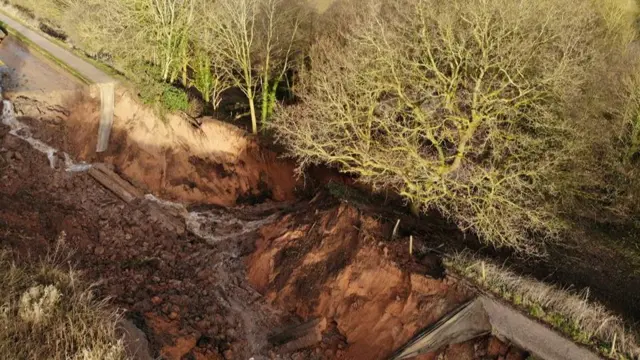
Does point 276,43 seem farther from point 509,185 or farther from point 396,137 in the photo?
point 509,185

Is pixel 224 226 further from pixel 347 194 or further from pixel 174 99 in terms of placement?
pixel 174 99

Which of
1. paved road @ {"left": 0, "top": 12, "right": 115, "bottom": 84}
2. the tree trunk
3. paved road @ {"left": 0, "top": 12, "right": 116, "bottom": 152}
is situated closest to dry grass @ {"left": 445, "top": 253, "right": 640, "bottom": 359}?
the tree trunk

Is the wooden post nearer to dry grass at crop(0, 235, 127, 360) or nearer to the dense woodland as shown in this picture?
the dense woodland

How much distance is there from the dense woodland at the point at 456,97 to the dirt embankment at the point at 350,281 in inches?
105

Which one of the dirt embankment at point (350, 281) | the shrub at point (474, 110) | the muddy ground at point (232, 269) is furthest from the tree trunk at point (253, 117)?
the dirt embankment at point (350, 281)

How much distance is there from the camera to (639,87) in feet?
74.3

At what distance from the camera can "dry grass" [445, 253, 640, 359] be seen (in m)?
10.9

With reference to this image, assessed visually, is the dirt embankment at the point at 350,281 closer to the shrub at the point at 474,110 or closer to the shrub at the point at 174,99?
the shrub at the point at 474,110

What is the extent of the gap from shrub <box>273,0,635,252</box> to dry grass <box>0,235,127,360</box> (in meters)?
11.2

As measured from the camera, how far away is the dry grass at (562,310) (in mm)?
10891

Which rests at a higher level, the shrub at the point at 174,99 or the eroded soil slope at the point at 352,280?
the shrub at the point at 174,99

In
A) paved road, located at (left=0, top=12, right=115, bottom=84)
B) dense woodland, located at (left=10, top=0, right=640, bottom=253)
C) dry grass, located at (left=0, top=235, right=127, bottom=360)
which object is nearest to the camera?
dry grass, located at (left=0, top=235, right=127, bottom=360)

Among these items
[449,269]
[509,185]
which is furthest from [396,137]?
[449,269]

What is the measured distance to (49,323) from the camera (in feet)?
25.7
